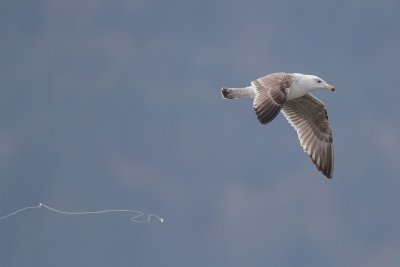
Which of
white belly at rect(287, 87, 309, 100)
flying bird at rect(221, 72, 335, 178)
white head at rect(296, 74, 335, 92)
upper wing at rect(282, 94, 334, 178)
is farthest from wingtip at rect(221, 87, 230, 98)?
upper wing at rect(282, 94, 334, 178)

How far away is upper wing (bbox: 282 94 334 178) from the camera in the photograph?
37.7 ft

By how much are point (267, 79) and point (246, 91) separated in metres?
0.42

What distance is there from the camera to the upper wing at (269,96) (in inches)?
357

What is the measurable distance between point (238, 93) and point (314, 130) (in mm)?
1923

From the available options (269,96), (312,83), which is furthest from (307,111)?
(269,96)

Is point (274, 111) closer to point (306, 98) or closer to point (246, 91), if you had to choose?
point (246, 91)

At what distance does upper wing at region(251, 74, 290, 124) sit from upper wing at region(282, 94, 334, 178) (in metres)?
1.46

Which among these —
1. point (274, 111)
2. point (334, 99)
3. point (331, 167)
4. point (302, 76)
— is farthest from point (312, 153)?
point (334, 99)

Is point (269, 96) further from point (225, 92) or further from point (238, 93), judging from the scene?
point (225, 92)

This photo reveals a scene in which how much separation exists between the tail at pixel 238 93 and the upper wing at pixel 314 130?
1380 millimetres

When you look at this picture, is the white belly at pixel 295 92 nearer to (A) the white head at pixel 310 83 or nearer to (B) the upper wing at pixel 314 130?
(A) the white head at pixel 310 83

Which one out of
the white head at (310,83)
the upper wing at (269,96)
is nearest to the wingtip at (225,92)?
the upper wing at (269,96)

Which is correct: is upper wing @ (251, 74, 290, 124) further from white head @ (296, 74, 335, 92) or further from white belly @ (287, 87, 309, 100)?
white head @ (296, 74, 335, 92)

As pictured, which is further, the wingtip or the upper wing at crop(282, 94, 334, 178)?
the upper wing at crop(282, 94, 334, 178)
